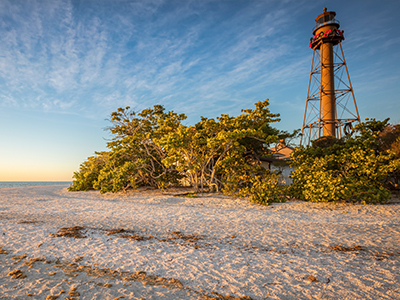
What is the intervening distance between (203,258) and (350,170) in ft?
30.6

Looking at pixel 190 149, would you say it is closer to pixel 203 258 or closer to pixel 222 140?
pixel 222 140

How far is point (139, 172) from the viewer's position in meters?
14.0

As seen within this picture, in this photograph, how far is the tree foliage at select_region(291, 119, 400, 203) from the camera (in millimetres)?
9117

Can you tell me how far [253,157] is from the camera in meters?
15.4

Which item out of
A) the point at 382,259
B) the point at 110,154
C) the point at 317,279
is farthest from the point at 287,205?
the point at 110,154

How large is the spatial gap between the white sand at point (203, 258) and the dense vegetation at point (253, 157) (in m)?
2.95

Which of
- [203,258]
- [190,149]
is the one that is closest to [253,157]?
[190,149]

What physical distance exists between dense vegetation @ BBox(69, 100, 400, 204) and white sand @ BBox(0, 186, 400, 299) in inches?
116

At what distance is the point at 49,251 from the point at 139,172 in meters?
10.1

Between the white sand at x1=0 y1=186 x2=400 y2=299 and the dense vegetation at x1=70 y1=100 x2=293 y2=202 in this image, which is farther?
the dense vegetation at x1=70 y1=100 x2=293 y2=202

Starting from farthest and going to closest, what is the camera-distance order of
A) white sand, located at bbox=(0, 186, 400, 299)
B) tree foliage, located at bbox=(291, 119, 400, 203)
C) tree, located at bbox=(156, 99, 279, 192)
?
tree, located at bbox=(156, 99, 279, 192), tree foliage, located at bbox=(291, 119, 400, 203), white sand, located at bbox=(0, 186, 400, 299)

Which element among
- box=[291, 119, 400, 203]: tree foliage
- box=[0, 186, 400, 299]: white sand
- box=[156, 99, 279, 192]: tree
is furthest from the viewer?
box=[156, 99, 279, 192]: tree

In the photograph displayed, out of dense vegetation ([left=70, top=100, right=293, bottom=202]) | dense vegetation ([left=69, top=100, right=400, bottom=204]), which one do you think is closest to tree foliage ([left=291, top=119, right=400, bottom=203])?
dense vegetation ([left=69, top=100, right=400, bottom=204])

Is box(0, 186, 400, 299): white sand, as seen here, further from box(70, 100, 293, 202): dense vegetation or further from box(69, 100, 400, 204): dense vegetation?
box(70, 100, 293, 202): dense vegetation
